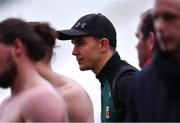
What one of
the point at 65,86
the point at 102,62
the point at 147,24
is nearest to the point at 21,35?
the point at 65,86

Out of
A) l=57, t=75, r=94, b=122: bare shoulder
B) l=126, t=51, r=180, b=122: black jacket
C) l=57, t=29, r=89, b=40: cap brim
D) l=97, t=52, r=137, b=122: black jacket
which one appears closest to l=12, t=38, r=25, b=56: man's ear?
l=57, t=75, r=94, b=122: bare shoulder

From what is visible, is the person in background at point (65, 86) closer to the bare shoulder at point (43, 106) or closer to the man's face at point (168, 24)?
the bare shoulder at point (43, 106)

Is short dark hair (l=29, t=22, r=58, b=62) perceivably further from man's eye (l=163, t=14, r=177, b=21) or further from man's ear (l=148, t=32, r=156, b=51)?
man's eye (l=163, t=14, r=177, b=21)

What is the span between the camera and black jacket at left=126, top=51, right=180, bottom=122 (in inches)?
128

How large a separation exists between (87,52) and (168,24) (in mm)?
2007

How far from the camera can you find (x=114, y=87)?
183 inches

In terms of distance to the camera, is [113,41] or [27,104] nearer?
[27,104]

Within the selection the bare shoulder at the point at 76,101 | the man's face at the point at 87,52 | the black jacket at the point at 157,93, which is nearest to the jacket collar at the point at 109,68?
the man's face at the point at 87,52

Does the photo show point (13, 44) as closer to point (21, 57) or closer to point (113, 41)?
point (21, 57)

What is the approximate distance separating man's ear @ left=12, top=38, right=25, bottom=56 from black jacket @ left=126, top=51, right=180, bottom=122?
62 cm

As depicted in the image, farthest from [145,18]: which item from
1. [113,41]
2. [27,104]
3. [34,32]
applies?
[113,41]

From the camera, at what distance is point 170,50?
127 inches

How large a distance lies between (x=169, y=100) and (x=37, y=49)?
0.87 m

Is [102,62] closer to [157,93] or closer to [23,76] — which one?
[23,76]
